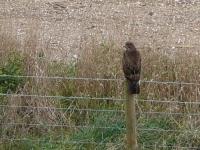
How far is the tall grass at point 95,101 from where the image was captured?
6.59 m

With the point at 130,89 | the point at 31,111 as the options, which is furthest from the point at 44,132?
the point at 130,89

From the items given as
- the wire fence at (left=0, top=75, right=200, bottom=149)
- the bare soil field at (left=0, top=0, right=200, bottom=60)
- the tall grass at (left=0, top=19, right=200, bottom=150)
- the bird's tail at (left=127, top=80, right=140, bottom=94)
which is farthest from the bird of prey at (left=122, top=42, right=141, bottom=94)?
the bare soil field at (left=0, top=0, right=200, bottom=60)

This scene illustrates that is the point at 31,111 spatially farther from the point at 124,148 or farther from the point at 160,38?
the point at 160,38

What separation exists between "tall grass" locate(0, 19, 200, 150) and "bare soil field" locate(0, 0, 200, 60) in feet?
3.14

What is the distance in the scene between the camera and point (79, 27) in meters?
10.7

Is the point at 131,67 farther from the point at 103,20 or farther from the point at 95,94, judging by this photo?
the point at 103,20

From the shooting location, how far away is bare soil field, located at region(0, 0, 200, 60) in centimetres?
952

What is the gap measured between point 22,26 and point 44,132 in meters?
4.13

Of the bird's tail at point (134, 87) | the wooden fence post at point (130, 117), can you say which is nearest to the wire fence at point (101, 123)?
the wooden fence post at point (130, 117)

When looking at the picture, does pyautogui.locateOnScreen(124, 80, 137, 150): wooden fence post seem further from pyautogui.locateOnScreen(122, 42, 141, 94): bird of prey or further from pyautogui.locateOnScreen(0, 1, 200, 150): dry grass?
pyautogui.locateOnScreen(0, 1, 200, 150): dry grass

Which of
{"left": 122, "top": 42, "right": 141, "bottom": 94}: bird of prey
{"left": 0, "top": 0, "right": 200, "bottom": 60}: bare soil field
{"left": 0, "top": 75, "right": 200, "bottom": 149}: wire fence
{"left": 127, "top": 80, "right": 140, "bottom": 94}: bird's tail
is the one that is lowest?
{"left": 0, "top": 75, "right": 200, "bottom": 149}: wire fence

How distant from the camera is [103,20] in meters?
11.0

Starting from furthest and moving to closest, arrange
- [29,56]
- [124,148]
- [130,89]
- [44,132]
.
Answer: [29,56]
[44,132]
[124,148]
[130,89]

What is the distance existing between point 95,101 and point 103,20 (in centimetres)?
411
